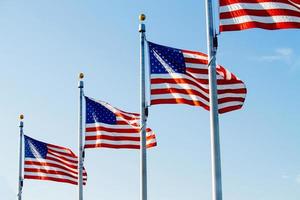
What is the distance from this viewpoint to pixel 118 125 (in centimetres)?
2712

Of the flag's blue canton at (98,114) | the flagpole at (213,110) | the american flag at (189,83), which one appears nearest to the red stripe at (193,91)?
the american flag at (189,83)

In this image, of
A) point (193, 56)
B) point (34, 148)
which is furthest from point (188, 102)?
point (34, 148)

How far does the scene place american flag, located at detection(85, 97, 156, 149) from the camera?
26.7 meters

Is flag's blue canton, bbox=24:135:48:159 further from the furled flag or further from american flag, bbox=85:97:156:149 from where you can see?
american flag, bbox=85:97:156:149

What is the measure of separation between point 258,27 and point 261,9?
638 mm

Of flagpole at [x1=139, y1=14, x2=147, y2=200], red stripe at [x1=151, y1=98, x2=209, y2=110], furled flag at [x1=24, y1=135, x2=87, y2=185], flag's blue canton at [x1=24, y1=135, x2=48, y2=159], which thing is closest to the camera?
red stripe at [x1=151, y1=98, x2=209, y2=110]

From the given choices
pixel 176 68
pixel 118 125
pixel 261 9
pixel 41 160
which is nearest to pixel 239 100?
pixel 176 68

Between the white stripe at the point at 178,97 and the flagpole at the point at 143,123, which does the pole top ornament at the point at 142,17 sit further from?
the white stripe at the point at 178,97

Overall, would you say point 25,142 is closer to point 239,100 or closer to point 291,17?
point 239,100

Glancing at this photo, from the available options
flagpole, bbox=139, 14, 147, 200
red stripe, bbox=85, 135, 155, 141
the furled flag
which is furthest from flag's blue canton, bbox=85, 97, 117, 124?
flagpole, bbox=139, 14, 147, 200

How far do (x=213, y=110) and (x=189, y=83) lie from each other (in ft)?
12.6

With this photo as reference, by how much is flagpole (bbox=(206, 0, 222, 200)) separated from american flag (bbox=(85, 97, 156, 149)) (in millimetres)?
8590

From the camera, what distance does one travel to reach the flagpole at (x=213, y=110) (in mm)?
16688

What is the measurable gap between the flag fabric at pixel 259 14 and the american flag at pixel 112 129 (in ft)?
31.2
